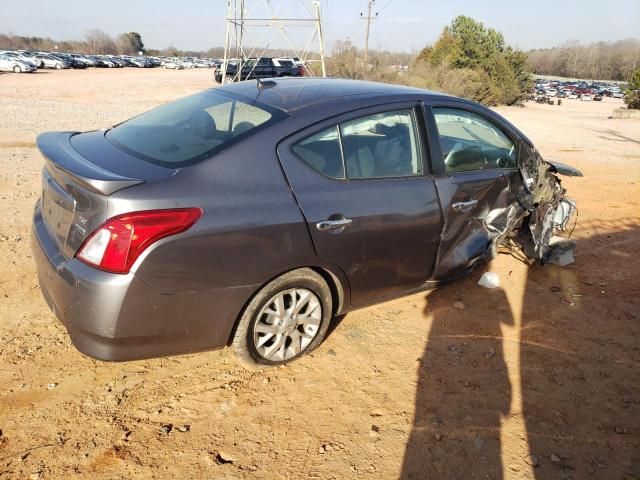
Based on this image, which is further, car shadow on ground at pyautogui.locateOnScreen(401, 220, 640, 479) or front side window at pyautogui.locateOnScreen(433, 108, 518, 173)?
front side window at pyautogui.locateOnScreen(433, 108, 518, 173)

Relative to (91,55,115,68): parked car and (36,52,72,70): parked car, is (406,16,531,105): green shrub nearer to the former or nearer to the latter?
(36,52,72,70): parked car

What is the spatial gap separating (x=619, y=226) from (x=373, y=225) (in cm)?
445

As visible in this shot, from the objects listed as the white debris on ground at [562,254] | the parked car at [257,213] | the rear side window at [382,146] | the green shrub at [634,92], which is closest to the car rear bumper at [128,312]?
the parked car at [257,213]

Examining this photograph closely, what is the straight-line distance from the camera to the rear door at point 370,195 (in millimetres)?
2756

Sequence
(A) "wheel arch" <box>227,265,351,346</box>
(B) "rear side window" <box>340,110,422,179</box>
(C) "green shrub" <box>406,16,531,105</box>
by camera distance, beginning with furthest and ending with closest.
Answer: (C) "green shrub" <box>406,16,531,105</box>, (B) "rear side window" <box>340,110,422,179</box>, (A) "wheel arch" <box>227,265,351,346</box>

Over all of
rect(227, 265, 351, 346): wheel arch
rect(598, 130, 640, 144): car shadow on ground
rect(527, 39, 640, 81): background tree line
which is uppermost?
rect(527, 39, 640, 81): background tree line

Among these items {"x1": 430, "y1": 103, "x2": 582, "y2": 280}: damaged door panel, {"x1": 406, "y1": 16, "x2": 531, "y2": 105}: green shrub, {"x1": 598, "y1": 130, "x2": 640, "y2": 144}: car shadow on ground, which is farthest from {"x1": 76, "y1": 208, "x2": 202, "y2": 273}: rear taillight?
{"x1": 406, "y1": 16, "x2": 531, "y2": 105}: green shrub

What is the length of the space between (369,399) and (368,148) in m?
1.54

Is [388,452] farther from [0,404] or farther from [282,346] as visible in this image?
[0,404]

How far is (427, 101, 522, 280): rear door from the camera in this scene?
11.2ft

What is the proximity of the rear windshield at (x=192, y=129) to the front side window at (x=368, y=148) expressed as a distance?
0.98 ft

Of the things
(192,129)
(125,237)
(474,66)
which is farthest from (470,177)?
(474,66)

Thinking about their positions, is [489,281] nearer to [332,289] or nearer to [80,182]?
[332,289]

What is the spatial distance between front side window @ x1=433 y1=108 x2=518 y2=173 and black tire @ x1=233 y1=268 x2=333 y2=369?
1.32 meters
